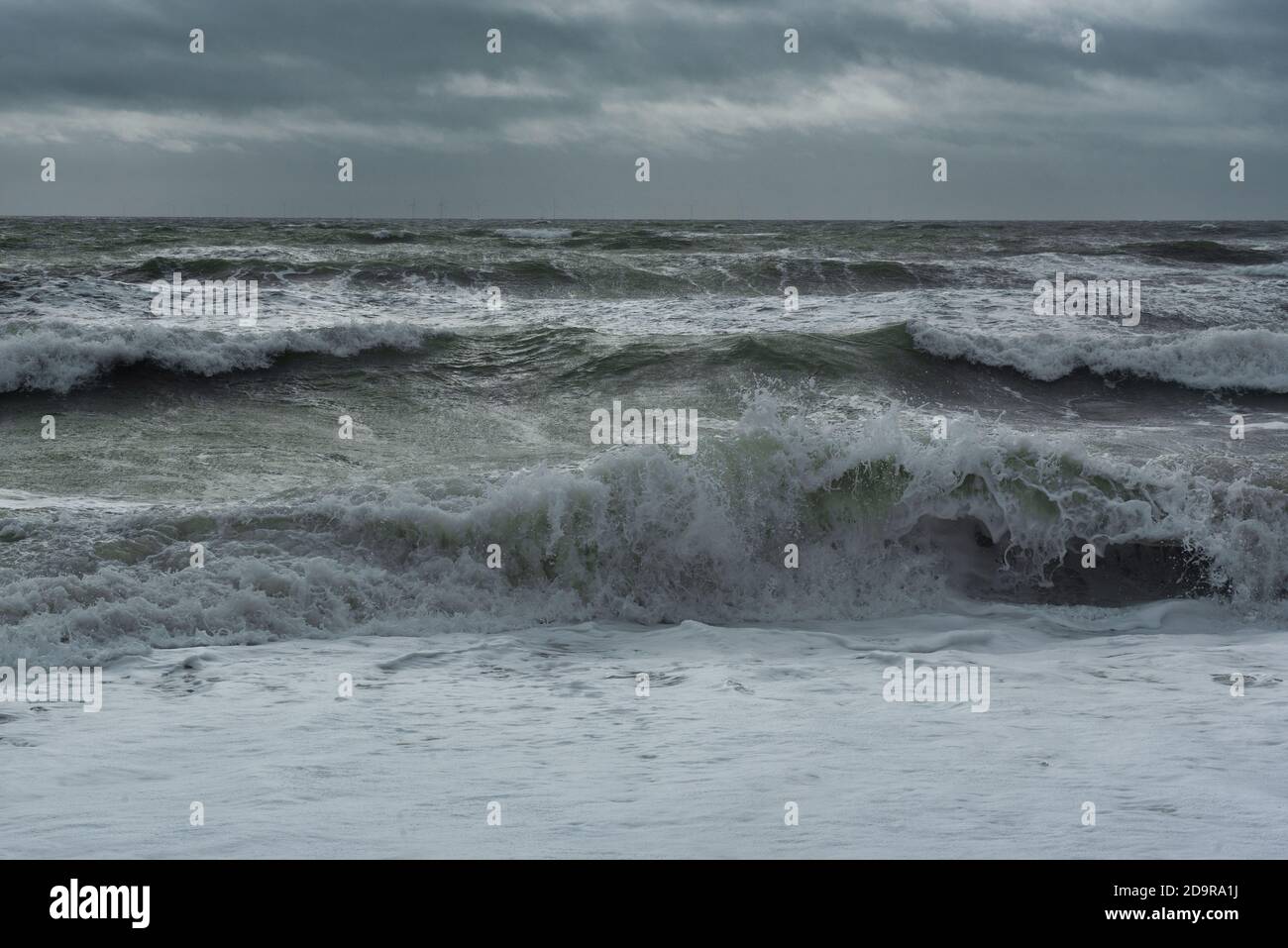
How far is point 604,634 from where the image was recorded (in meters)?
7.15

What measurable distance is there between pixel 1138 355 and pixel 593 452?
8.90m

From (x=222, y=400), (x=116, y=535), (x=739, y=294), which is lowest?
(x=116, y=535)

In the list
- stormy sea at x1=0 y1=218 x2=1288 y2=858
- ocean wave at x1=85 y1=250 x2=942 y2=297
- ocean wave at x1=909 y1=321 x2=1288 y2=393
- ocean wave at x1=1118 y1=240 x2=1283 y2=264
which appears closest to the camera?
stormy sea at x1=0 y1=218 x2=1288 y2=858

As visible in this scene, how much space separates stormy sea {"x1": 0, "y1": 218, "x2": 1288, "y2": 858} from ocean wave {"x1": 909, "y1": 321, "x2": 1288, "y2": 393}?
69 millimetres

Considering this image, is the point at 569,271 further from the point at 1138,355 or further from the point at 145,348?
the point at 1138,355

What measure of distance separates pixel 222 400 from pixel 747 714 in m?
9.80

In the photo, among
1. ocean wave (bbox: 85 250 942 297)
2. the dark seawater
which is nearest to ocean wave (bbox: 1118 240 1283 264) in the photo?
the dark seawater

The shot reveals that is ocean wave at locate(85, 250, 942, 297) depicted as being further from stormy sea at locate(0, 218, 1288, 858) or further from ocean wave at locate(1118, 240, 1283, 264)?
ocean wave at locate(1118, 240, 1283, 264)

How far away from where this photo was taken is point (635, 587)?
7875 millimetres

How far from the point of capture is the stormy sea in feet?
13.9

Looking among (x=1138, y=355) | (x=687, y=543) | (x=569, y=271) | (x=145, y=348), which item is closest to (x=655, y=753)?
(x=687, y=543)

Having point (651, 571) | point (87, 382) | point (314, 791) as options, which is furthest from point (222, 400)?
point (314, 791)

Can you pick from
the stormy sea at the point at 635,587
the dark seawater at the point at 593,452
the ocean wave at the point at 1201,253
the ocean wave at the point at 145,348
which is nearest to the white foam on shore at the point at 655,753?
the stormy sea at the point at 635,587
